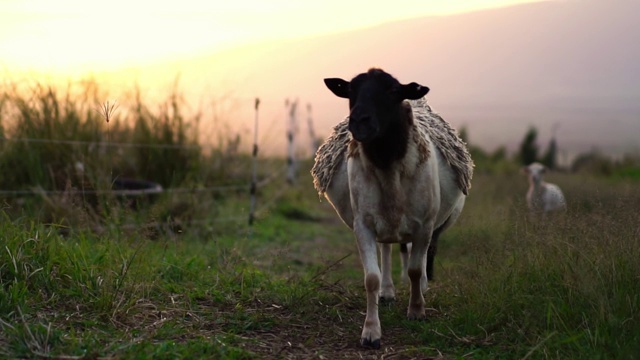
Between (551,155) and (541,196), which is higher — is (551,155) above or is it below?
below

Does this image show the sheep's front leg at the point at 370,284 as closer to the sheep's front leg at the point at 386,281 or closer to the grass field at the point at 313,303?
the grass field at the point at 313,303

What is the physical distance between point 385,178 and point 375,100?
0.60m

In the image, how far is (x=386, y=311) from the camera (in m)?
6.82

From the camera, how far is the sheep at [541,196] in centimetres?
759

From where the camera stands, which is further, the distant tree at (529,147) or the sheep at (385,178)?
the distant tree at (529,147)

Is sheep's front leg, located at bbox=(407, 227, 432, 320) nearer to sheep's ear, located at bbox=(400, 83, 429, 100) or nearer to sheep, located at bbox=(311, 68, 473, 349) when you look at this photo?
sheep, located at bbox=(311, 68, 473, 349)

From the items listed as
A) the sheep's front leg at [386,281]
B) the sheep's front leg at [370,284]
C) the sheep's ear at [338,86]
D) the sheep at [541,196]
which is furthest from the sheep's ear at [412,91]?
the sheep's front leg at [386,281]

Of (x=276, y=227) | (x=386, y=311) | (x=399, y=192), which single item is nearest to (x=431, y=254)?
(x=386, y=311)

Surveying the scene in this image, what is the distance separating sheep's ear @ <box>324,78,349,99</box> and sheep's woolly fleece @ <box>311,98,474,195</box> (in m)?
0.46

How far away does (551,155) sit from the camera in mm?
28266

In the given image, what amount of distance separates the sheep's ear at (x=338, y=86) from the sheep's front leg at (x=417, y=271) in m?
1.22

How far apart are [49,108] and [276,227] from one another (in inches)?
152

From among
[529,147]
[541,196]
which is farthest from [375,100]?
[529,147]

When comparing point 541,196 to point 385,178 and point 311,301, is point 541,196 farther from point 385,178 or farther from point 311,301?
point 311,301
